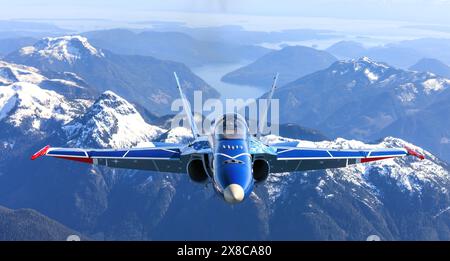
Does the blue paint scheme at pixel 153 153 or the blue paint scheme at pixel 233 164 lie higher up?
the blue paint scheme at pixel 233 164

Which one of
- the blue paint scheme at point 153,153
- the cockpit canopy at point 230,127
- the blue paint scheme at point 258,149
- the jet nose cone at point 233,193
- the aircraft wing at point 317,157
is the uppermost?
the cockpit canopy at point 230,127

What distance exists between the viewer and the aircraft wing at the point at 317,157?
143 feet

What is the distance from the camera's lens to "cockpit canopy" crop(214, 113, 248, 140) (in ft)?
121

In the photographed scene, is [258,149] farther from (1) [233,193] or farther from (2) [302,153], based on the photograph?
(1) [233,193]

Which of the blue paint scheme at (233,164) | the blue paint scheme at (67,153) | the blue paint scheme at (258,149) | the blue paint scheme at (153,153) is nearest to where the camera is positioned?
the blue paint scheme at (233,164)

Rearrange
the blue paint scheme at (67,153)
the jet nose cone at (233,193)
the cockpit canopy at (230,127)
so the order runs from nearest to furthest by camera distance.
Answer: the jet nose cone at (233,193) → the cockpit canopy at (230,127) → the blue paint scheme at (67,153)

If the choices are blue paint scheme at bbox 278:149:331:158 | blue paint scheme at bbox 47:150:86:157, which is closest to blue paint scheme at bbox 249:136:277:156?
blue paint scheme at bbox 278:149:331:158

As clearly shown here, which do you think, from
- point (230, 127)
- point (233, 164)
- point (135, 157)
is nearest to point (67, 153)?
point (135, 157)

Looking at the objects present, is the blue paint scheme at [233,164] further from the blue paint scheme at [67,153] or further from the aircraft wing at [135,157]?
the blue paint scheme at [67,153]

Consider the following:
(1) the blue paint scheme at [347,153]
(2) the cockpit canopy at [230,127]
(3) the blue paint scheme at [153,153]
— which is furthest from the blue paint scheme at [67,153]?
(1) the blue paint scheme at [347,153]

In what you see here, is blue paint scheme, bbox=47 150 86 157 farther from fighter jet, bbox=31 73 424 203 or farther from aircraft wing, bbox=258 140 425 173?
aircraft wing, bbox=258 140 425 173

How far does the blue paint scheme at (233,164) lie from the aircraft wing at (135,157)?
8322mm
